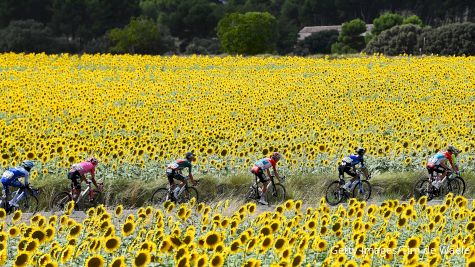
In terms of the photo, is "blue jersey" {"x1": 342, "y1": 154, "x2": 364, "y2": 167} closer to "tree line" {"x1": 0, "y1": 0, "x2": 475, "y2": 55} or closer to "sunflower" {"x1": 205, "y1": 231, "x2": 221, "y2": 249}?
"sunflower" {"x1": 205, "y1": 231, "x2": 221, "y2": 249}

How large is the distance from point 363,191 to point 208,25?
259 feet

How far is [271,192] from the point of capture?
16.2m

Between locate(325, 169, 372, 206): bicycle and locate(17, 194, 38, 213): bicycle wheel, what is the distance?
20.0 feet

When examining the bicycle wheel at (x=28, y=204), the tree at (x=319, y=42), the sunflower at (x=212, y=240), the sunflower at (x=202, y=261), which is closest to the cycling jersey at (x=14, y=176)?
the bicycle wheel at (x=28, y=204)

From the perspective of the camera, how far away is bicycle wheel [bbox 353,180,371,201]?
52.5 feet

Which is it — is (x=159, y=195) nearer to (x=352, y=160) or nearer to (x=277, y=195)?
(x=277, y=195)

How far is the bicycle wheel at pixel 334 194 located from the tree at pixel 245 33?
5298 cm

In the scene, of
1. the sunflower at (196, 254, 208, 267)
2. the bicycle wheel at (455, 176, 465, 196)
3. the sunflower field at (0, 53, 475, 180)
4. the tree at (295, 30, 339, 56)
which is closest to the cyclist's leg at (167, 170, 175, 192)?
the sunflower field at (0, 53, 475, 180)

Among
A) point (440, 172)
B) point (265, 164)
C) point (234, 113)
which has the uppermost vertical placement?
point (265, 164)

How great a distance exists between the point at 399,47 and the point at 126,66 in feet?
78.9

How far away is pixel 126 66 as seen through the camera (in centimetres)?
4588

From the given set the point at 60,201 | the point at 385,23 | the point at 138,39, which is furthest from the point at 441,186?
the point at 385,23

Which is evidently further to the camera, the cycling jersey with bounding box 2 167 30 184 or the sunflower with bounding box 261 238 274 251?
the cycling jersey with bounding box 2 167 30 184

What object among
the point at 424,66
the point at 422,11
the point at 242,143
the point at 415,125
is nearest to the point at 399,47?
the point at 424,66
